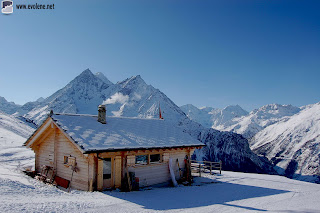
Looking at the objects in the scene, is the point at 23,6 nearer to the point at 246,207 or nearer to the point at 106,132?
the point at 106,132

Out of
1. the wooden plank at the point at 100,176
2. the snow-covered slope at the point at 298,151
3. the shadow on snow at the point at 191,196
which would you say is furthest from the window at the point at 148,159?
the snow-covered slope at the point at 298,151

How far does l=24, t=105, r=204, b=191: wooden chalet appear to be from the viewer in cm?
1423

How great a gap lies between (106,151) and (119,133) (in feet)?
10.1

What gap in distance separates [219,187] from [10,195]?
43.8 feet

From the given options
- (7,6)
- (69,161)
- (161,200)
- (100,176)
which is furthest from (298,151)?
(7,6)

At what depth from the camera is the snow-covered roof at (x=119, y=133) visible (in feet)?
47.2

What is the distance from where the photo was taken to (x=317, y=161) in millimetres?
149875

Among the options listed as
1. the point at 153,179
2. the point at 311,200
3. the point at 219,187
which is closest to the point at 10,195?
the point at 153,179

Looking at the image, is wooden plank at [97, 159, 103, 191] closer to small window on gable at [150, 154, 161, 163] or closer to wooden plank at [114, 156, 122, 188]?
wooden plank at [114, 156, 122, 188]

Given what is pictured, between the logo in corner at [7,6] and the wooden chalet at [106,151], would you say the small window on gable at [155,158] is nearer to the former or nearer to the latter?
the wooden chalet at [106,151]

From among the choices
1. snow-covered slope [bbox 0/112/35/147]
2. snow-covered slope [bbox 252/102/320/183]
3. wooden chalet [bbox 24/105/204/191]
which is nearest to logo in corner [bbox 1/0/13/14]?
wooden chalet [bbox 24/105/204/191]

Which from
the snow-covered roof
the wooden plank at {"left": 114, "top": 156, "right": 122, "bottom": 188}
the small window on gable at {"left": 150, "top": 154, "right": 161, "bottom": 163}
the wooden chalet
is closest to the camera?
the wooden chalet

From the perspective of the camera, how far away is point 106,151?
45.7 ft

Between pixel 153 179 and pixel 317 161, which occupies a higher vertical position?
pixel 153 179
